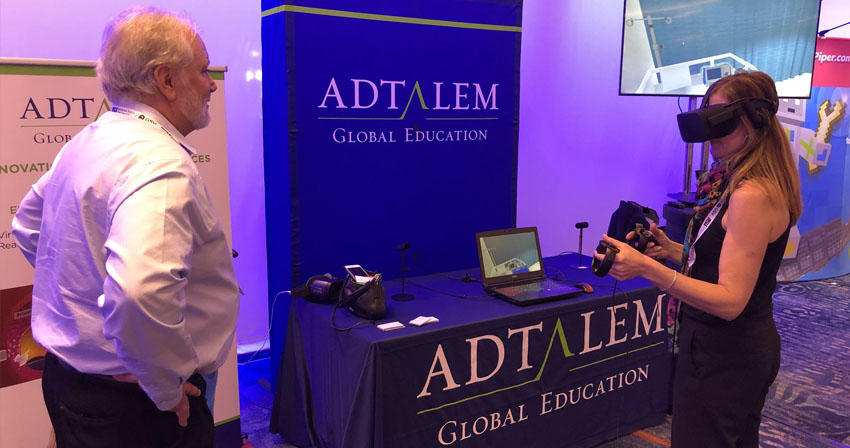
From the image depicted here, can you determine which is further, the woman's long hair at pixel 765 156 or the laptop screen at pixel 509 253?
the laptop screen at pixel 509 253

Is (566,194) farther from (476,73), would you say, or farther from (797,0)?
(797,0)

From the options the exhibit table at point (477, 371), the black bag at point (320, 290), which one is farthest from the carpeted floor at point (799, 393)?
the black bag at point (320, 290)

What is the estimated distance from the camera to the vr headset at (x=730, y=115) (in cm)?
153

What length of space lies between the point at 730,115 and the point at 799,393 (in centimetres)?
259

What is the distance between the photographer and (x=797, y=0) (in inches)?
181

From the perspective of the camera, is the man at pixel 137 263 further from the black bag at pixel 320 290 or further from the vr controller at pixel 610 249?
the black bag at pixel 320 290

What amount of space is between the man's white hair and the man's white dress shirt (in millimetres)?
54

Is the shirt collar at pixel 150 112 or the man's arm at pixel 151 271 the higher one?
the shirt collar at pixel 150 112

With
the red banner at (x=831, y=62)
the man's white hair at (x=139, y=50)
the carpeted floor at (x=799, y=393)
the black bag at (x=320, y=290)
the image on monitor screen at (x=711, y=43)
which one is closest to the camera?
the man's white hair at (x=139, y=50)

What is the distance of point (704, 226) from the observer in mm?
1641

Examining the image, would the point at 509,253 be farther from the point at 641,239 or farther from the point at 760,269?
the point at 760,269

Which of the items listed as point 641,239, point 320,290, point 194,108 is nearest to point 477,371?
point 320,290

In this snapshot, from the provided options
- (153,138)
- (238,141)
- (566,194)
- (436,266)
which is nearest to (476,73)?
(436,266)

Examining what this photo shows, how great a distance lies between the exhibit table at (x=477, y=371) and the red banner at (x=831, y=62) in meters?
3.77
